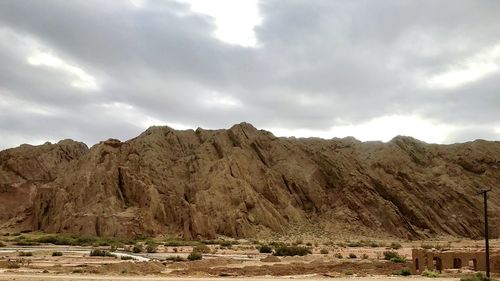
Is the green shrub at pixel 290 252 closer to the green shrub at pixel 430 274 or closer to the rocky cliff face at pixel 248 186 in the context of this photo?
the green shrub at pixel 430 274

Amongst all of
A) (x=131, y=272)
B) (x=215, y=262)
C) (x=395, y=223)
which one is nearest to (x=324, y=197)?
(x=395, y=223)

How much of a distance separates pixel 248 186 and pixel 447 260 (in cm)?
6098

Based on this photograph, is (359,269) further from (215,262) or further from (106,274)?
(106,274)

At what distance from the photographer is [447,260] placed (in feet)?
116

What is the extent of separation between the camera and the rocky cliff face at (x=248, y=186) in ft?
292

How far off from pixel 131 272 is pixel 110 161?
68820 millimetres

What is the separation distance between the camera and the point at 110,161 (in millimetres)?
100688

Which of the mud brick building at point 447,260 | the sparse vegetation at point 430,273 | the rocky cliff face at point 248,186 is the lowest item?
the sparse vegetation at point 430,273

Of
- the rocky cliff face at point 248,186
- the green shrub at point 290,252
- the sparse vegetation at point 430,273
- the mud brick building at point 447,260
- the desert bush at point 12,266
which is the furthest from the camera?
the rocky cliff face at point 248,186

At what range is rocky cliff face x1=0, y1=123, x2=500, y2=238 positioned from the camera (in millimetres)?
89062

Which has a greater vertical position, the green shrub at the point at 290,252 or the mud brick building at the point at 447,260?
the mud brick building at the point at 447,260

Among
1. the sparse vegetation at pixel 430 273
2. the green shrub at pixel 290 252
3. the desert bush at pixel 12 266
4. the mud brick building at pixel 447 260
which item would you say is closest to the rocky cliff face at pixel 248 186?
the green shrub at pixel 290 252

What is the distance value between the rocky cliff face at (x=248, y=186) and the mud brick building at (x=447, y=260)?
167 feet

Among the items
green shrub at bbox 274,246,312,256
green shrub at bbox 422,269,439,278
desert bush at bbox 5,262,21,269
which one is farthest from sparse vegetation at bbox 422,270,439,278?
desert bush at bbox 5,262,21,269
